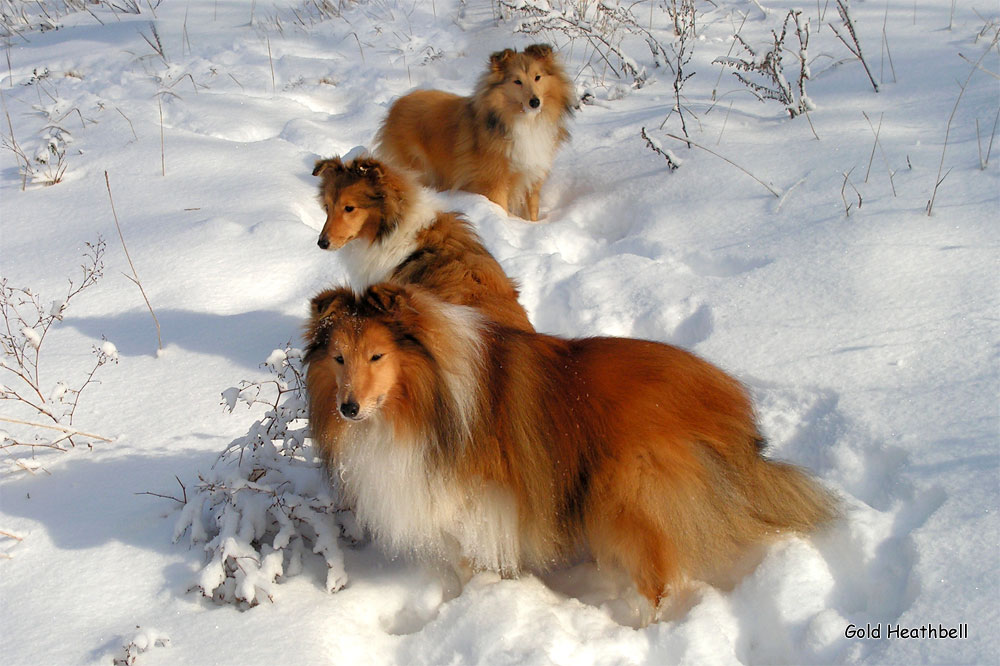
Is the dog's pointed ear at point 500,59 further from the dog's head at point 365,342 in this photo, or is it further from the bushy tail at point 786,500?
the bushy tail at point 786,500

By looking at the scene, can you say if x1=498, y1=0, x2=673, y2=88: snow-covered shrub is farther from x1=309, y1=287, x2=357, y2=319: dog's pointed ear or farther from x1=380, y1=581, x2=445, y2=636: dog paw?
x1=380, y1=581, x2=445, y2=636: dog paw

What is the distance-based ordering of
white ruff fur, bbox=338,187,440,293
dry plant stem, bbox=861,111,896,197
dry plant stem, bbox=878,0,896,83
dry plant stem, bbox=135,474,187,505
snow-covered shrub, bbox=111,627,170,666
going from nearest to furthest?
snow-covered shrub, bbox=111,627,170,666, dry plant stem, bbox=135,474,187,505, white ruff fur, bbox=338,187,440,293, dry plant stem, bbox=861,111,896,197, dry plant stem, bbox=878,0,896,83

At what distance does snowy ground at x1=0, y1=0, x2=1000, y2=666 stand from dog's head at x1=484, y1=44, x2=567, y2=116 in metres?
0.58

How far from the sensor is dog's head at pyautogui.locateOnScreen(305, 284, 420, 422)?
221 cm

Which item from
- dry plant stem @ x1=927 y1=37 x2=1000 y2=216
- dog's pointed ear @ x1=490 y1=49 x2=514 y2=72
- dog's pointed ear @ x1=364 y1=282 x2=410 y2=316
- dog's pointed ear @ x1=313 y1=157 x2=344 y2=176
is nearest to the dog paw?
dog's pointed ear @ x1=364 y1=282 x2=410 y2=316

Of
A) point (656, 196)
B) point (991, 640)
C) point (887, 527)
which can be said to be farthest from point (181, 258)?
point (991, 640)

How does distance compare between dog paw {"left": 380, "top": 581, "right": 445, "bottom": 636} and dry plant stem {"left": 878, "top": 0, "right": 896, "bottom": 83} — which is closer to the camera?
dog paw {"left": 380, "top": 581, "right": 445, "bottom": 636}

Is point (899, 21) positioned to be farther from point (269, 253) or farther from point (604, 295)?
point (269, 253)

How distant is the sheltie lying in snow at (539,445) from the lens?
229cm

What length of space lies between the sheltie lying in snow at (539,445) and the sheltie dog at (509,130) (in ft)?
10.9

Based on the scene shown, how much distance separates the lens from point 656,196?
495 cm

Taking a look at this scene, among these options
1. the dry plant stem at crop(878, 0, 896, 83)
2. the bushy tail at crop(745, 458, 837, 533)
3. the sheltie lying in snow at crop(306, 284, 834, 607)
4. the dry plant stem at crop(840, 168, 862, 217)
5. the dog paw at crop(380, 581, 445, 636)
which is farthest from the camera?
the dry plant stem at crop(878, 0, 896, 83)

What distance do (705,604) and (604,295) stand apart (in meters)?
1.96

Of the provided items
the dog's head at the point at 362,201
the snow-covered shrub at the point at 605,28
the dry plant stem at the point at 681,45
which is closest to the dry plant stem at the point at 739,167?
the dry plant stem at the point at 681,45
